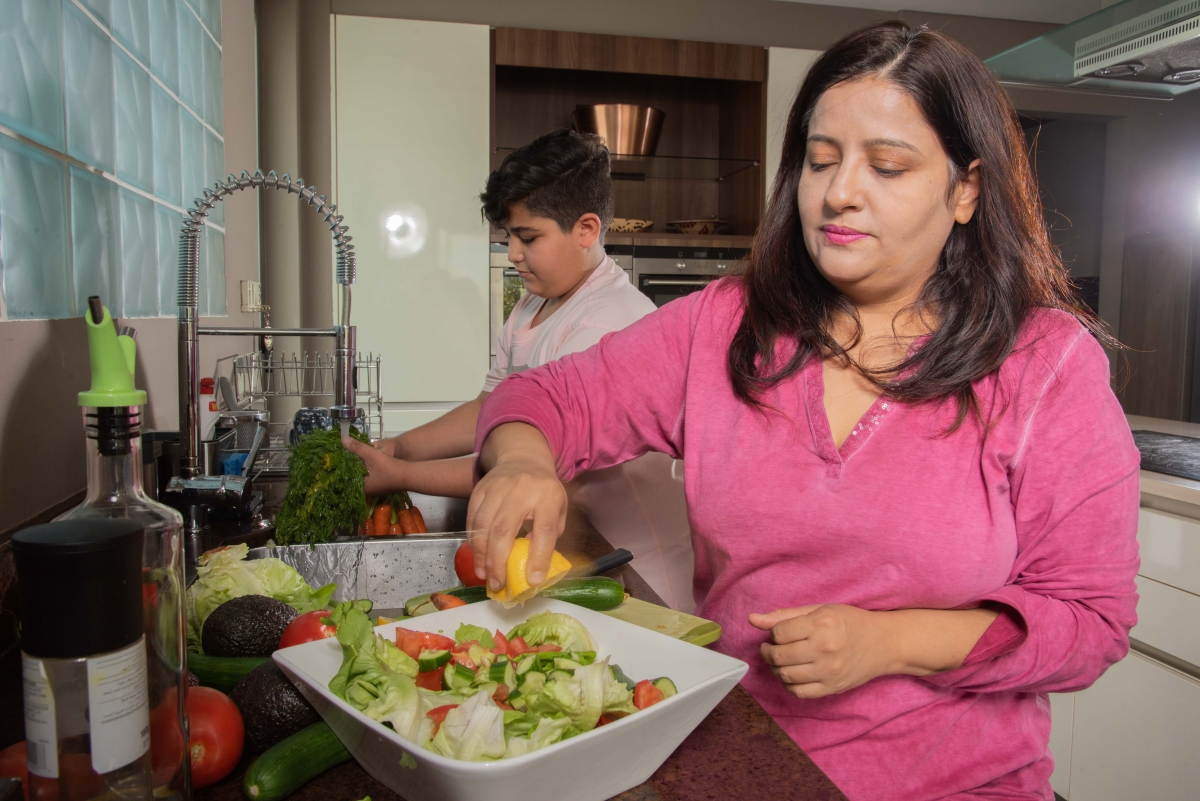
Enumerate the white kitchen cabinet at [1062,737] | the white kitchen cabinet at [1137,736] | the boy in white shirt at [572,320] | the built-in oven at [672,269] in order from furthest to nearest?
the built-in oven at [672,269]
the white kitchen cabinet at [1062,737]
the white kitchen cabinet at [1137,736]
the boy in white shirt at [572,320]

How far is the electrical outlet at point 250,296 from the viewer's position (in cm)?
252

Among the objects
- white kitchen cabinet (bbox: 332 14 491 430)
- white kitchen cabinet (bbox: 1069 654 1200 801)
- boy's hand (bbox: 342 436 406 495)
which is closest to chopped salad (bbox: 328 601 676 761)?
boy's hand (bbox: 342 436 406 495)

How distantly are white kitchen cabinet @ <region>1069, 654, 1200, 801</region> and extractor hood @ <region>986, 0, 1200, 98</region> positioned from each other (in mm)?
1343

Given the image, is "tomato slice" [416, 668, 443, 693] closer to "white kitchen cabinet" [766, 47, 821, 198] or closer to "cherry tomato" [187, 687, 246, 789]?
"cherry tomato" [187, 687, 246, 789]

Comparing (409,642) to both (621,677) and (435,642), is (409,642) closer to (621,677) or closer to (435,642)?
(435,642)

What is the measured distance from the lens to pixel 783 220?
1050 mm

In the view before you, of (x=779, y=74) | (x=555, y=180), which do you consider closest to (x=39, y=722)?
(x=555, y=180)

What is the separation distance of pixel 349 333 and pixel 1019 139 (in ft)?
3.63

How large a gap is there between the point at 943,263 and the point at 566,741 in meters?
0.72

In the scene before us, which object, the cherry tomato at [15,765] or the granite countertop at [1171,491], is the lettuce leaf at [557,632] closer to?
the cherry tomato at [15,765]

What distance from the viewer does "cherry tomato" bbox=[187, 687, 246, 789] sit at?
1.85 ft

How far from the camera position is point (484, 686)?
0.64 meters

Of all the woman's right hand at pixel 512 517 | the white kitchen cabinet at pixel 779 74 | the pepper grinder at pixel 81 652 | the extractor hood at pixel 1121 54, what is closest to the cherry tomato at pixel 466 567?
the woman's right hand at pixel 512 517

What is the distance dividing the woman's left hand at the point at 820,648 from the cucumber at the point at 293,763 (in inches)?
13.9
